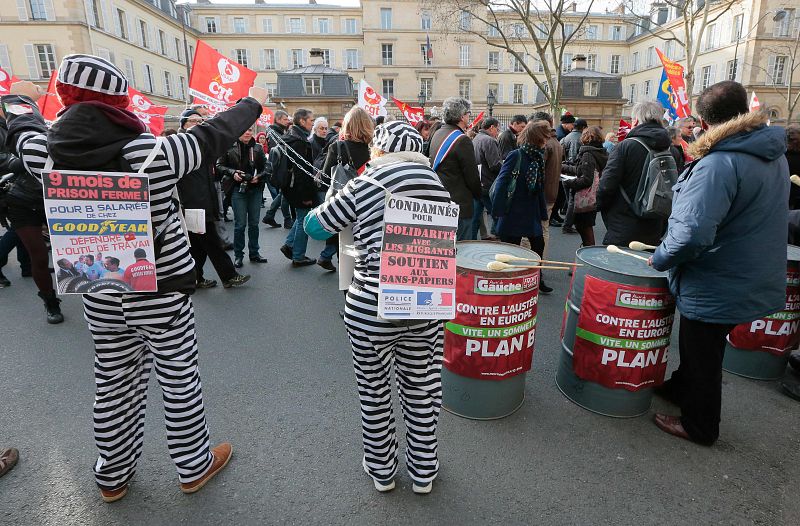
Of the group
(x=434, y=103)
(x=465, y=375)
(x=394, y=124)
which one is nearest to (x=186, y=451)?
(x=465, y=375)

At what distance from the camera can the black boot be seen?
4.75m

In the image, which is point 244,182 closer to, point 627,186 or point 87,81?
point 87,81

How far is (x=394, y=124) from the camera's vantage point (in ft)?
7.27

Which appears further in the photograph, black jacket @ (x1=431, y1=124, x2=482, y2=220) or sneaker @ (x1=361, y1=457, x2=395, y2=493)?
black jacket @ (x1=431, y1=124, x2=482, y2=220)

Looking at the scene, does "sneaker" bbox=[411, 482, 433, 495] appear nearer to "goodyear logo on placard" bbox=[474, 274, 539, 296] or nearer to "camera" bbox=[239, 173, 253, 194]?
"goodyear logo on placard" bbox=[474, 274, 539, 296]

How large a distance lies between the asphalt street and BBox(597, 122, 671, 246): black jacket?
116 cm

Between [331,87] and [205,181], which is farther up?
[331,87]

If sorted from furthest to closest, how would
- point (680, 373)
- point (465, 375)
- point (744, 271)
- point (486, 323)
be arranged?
point (680, 373) < point (465, 375) < point (486, 323) < point (744, 271)

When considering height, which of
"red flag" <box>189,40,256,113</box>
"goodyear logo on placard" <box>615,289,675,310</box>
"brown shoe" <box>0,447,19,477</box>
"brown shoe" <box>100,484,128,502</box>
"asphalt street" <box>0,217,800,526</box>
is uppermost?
"red flag" <box>189,40,256,113</box>

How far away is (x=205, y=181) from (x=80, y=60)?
11.6ft

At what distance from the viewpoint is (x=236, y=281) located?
593 centimetres

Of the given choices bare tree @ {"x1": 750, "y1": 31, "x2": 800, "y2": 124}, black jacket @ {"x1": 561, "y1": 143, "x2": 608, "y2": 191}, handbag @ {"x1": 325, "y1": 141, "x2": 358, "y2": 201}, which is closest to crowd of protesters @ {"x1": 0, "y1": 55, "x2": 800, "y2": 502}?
handbag @ {"x1": 325, "y1": 141, "x2": 358, "y2": 201}

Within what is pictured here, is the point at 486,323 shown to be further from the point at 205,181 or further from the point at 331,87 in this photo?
the point at 331,87

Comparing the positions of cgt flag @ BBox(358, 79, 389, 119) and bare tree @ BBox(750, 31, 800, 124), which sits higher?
bare tree @ BBox(750, 31, 800, 124)
